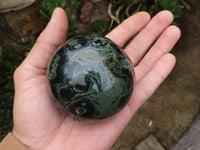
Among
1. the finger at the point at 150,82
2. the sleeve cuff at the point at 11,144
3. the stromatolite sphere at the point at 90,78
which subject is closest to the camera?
the stromatolite sphere at the point at 90,78

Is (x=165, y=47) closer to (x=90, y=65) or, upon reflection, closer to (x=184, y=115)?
(x=90, y=65)

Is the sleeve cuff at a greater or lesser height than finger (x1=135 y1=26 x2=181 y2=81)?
lesser

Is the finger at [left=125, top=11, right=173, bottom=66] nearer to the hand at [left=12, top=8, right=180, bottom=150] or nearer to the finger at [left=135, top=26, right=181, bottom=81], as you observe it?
the finger at [left=135, top=26, right=181, bottom=81]

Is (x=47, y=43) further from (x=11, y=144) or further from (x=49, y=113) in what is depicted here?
(x=11, y=144)

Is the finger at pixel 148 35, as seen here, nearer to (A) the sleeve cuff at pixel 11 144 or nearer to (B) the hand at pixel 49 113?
(B) the hand at pixel 49 113

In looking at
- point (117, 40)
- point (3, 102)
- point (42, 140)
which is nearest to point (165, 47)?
point (117, 40)

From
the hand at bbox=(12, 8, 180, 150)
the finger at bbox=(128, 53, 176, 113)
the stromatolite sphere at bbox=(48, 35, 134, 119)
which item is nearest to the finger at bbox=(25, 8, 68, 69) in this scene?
the hand at bbox=(12, 8, 180, 150)

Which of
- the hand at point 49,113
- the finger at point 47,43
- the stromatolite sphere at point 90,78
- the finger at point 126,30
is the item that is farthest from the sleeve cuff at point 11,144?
the finger at point 126,30
